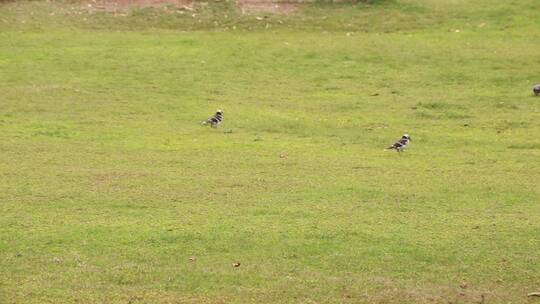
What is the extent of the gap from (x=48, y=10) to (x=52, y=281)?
65.6 ft

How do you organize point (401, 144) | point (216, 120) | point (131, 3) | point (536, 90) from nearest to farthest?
point (401, 144) → point (216, 120) → point (536, 90) → point (131, 3)

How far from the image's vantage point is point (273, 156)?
17875 mm

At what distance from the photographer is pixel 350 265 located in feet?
38.9

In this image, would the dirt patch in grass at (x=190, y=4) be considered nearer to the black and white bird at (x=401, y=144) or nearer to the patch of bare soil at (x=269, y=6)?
the patch of bare soil at (x=269, y=6)

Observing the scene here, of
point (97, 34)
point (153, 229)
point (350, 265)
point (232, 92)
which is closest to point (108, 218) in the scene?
point (153, 229)

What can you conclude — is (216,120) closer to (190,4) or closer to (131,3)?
(190,4)

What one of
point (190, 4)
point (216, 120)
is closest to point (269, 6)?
point (190, 4)

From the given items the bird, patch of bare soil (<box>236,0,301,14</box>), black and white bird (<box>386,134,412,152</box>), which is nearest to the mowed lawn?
black and white bird (<box>386,134,412,152</box>)

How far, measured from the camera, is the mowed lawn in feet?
38.1

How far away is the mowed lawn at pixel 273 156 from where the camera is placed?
38.1 ft

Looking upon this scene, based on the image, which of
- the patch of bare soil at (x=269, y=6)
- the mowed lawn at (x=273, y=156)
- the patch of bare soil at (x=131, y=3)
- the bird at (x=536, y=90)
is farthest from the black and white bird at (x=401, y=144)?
the patch of bare soil at (x=131, y=3)

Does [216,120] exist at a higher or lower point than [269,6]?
lower

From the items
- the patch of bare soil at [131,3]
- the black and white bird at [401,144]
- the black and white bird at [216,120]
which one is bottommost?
the black and white bird at [216,120]

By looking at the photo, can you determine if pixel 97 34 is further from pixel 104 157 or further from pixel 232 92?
pixel 104 157
